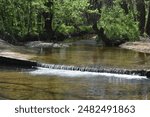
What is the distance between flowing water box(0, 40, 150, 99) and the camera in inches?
553

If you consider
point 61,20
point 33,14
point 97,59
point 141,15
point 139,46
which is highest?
Answer: point 33,14

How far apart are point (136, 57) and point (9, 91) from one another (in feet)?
38.3

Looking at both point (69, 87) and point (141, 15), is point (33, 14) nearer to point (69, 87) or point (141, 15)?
point (141, 15)

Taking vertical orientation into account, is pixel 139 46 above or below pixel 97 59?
below

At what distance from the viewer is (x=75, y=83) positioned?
53.6 feet

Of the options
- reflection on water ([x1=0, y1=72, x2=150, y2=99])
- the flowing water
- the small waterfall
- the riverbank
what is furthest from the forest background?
reflection on water ([x1=0, y1=72, x2=150, y2=99])

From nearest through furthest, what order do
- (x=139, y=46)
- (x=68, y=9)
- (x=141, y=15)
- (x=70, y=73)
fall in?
(x=70, y=73)
(x=139, y=46)
(x=68, y=9)
(x=141, y=15)

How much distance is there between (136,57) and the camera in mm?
24422

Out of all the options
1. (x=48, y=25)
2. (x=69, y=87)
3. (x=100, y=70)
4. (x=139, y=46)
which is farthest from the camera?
(x=48, y=25)

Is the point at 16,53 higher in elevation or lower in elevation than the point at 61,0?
lower

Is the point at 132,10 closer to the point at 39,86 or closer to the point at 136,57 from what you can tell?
the point at 136,57

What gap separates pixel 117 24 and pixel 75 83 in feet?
58.6

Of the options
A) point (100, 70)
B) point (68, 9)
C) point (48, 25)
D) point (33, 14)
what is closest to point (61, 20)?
point (48, 25)

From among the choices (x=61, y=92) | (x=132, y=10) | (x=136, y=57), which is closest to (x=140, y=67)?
(x=136, y=57)
